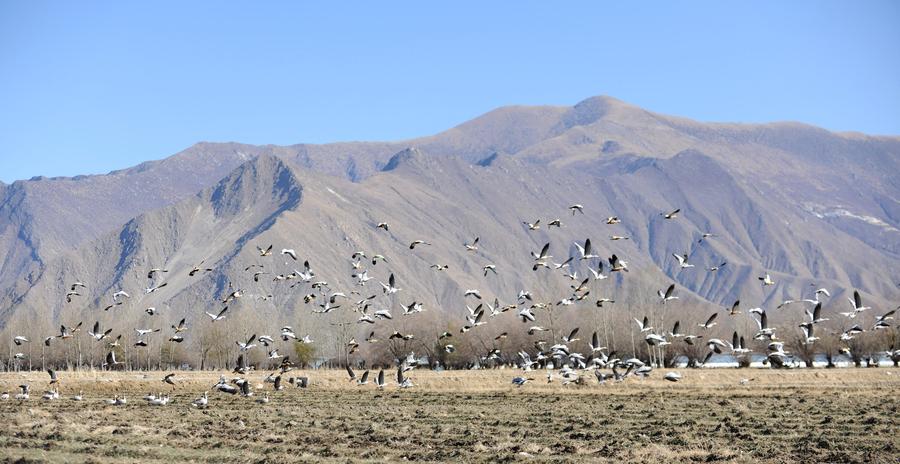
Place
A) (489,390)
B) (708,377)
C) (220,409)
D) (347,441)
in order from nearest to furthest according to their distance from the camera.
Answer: (347,441) < (220,409) < (489,390) < (708,377)

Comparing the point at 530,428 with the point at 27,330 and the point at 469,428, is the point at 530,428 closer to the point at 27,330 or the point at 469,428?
the point at 469,428

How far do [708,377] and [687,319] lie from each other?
73957 mm

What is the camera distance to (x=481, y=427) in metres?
43.0

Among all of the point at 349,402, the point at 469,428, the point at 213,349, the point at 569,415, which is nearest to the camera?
the point at 469,428

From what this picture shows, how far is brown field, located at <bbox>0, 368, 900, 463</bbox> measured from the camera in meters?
33.8

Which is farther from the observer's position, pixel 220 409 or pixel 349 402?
pixel 349 402

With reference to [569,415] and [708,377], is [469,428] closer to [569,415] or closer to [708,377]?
[569,415]

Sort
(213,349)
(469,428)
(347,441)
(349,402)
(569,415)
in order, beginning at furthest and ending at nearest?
(213,349) < (349,402) < (569,415) < (469,428) < (347,441)

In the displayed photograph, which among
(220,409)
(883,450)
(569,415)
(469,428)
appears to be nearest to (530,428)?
(469,428)

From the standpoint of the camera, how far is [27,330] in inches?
7249

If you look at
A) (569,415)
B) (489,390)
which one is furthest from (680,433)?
(489,390)

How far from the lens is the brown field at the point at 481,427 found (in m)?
33.8

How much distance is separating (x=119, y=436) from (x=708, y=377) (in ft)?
197

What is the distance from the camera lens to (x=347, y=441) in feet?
126
